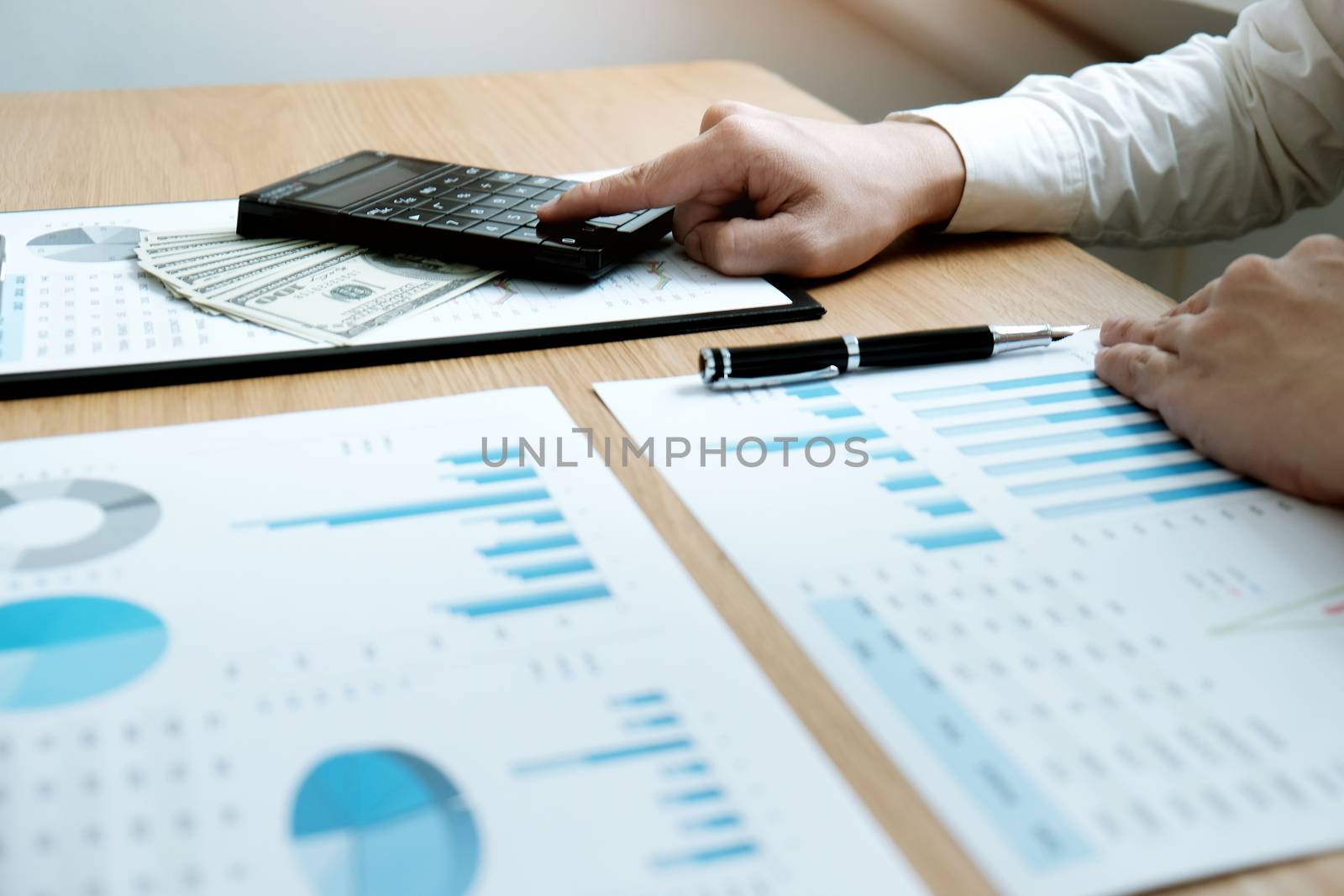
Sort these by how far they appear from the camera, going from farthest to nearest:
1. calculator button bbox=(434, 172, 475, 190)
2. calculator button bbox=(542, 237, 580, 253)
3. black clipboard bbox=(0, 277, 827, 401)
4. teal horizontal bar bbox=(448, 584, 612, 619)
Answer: calculator button bbox=(434, 172, 475, 190) → calculator button bbox=(542, 237, 580, 253) → black clipboard bbox=(0, 277, 827, 401) → teal horizontal bar bbox=(448, 584, 612, 619)

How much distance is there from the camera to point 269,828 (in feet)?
1.09

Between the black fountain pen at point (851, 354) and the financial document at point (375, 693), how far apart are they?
0.35ft

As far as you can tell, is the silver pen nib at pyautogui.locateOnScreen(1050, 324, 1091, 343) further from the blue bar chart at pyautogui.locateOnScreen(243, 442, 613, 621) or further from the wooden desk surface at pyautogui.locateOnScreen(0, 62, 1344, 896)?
the blue bar chart at pyautogui.locateOnScreen(243, 442, 613, 621)

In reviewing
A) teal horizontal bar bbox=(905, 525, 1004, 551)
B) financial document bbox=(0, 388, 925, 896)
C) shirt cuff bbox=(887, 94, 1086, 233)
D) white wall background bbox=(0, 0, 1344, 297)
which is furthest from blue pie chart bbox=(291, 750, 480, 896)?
white wall background bbox=(0, 0, 1344, 297)

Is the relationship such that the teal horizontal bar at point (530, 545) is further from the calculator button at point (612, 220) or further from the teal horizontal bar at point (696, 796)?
the calculator button at point (612, 220)

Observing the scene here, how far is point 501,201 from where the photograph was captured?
78 cm

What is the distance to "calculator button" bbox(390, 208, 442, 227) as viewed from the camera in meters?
0.74

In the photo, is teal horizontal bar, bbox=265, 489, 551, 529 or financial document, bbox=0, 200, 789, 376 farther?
financial document, bbox=0, 200, 789, 376

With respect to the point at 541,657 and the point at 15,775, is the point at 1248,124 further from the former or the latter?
the point at 15,775

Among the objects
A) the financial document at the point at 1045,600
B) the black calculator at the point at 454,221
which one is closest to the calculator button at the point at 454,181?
the black calculator at the point at 454,221

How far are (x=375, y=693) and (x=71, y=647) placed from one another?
0.11m

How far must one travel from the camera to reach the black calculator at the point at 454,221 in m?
0.72

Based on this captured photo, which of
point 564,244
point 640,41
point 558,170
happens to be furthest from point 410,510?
point 640,41

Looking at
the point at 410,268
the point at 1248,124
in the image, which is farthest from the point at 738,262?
the point at 1248,124
